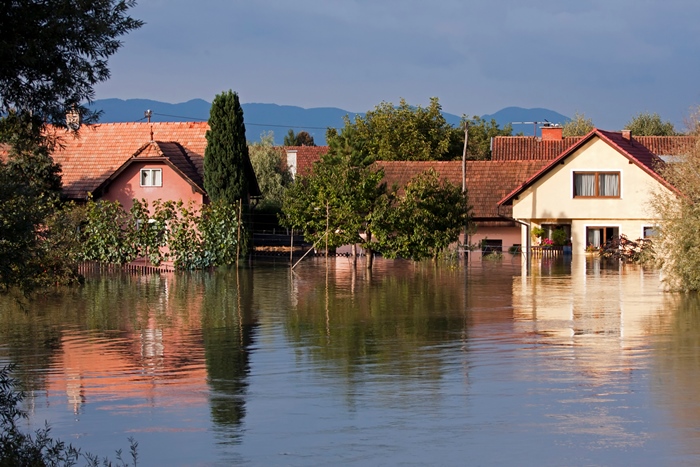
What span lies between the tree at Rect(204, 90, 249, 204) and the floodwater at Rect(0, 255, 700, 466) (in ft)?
57.1

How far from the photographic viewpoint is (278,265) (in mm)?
41312

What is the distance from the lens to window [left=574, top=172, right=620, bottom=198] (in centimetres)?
5000

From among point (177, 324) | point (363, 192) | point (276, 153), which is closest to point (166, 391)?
point (177, 324)

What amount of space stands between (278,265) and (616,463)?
31.2m

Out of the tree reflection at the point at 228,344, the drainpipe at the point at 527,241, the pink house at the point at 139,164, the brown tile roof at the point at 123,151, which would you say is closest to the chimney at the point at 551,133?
the drainpipe at the point at 527,241

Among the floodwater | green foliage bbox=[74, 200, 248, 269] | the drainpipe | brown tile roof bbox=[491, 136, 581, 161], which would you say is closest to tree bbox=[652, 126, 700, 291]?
the floodwater

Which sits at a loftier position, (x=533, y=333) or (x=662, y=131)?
(x=662, y=131)

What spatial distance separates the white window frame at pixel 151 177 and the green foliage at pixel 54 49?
38.0 metres

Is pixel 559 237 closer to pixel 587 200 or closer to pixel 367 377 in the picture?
pixel 587 200

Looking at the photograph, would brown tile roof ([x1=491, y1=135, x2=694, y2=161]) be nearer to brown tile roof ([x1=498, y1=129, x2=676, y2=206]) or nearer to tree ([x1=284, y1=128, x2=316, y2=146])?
brown tile roof ([x1=498, y1=129, x2=676, y2=206])

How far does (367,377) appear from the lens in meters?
15.1

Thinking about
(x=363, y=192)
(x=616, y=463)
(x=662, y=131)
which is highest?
(x=662, y=131)

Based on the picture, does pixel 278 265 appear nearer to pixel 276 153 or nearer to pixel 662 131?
pixel 276 153

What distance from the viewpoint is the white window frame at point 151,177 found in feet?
159
